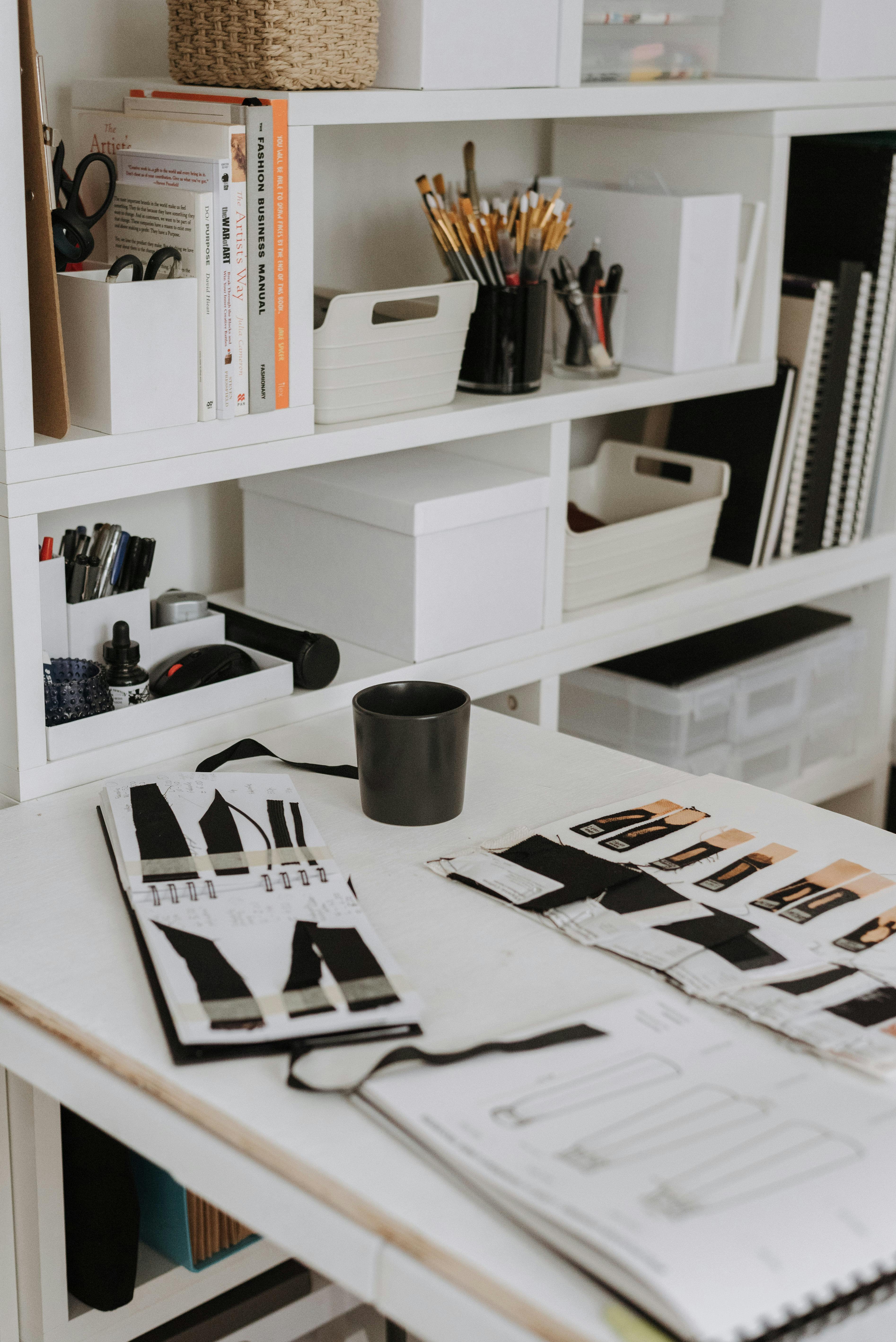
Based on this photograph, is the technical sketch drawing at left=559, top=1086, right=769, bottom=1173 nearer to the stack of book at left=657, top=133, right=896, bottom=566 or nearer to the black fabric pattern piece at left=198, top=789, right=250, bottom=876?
the black fabric pattern piece at left=198, top=789, right=250, bottom=876

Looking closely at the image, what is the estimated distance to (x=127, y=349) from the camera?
1.11 meters

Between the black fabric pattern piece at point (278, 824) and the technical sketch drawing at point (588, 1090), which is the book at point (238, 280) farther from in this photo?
the technical sketch drawing at point (588, 1090)

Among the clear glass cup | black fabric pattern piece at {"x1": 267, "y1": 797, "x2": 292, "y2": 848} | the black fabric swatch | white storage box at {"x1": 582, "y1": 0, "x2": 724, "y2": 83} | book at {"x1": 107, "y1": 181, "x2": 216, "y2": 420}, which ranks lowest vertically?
the black fabric swatch

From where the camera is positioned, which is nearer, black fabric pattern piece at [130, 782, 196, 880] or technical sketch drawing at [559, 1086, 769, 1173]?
technical sketch drawing at [559, 1086, 769, 1173]

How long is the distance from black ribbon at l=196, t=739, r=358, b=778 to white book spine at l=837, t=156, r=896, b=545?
934 millimetres

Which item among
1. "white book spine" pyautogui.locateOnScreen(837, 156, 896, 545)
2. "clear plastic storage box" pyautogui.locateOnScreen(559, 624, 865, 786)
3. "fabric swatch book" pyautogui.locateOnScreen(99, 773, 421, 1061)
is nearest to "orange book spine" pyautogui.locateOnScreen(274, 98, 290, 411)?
"fabric swatch book" pyautogui.locateOnScreen(99, 773, 421, 1061)

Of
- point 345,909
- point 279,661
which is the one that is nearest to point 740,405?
point 279,661

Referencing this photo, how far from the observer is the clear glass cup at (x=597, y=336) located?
60.6 inches

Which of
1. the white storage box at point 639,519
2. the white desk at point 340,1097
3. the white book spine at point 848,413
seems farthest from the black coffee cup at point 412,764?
the white book spine at point 848,413

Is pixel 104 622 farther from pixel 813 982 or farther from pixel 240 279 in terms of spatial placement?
pixel 813 982

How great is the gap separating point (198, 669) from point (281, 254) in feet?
1.21

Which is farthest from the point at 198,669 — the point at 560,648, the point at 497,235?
the point at 497,235

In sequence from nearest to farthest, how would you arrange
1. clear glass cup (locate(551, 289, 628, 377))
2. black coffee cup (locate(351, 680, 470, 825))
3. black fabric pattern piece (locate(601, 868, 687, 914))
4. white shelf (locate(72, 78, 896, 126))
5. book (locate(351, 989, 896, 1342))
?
book (locate(351, 989, 896, 1342)) < black fabric pattern piece (locate(601, 868, 687, 914)) < black coffee cup (locate(351, 680, 470, 825)) < white shelf (locate(72, 78, 896, 126)) < clear glass cup (locate(551, 289, 628, 377))

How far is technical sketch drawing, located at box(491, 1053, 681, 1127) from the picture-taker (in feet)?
2.39
